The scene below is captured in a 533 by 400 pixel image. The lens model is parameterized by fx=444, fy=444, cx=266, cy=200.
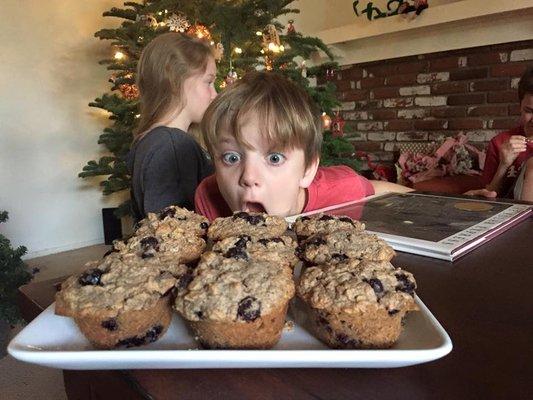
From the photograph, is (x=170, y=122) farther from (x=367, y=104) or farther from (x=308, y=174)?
(x=367, y=104)

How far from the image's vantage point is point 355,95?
360cm

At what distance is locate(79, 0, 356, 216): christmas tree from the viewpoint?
2164mm

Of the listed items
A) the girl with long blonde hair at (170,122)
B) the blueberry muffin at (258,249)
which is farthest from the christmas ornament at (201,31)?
the blueberry muffin at (258,249)

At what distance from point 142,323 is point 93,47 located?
10.3 ft

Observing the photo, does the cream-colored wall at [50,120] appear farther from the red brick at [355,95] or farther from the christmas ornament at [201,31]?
the red brick at [355,95]

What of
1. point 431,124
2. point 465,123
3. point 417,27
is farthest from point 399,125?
point 417,27

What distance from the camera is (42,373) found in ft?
5.75

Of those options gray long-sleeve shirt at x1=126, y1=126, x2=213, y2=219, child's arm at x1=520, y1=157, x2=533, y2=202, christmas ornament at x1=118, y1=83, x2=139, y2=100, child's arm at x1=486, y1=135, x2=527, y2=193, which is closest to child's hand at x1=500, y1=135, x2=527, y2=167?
child's arm at x1=486, y1=135, x2=527, y2=193

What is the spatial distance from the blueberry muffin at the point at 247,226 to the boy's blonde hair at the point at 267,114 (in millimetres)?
300

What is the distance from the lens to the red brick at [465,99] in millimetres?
2959

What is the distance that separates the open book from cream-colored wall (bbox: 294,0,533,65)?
2075 mm

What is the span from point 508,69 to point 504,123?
0.34m

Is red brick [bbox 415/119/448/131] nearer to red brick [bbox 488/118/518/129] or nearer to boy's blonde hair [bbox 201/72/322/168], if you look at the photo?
red brick [bbox 488/118/518/129]

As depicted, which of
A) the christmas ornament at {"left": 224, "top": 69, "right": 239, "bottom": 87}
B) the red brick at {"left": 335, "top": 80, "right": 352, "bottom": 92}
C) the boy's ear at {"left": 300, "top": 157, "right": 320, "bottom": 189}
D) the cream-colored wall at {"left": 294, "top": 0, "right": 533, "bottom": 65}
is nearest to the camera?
the boy's ear at {"left": 300, "top": 157, "right": 320, "bottom": 189}
